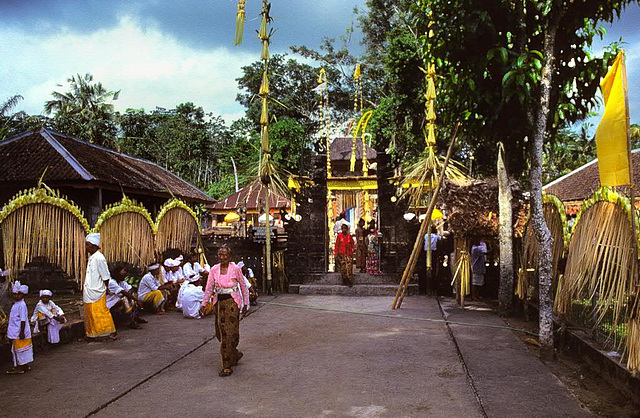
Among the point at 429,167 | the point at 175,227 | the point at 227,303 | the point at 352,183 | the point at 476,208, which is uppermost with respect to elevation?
the point at 352,183

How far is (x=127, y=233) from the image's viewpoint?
31.1ft

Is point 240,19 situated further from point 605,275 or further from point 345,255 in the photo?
point 605,275

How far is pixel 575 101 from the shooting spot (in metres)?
7.65

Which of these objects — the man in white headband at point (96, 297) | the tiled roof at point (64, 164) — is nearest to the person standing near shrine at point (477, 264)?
the tiled roof at point (64, 164)

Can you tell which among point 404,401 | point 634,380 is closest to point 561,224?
point 634,380

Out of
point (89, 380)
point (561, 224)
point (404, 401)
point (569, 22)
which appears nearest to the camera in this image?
point (404, 401)

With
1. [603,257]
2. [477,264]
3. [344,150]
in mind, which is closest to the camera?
[603,257]

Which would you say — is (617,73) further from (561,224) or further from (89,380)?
(89,380)

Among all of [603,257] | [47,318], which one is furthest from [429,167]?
[47,318]

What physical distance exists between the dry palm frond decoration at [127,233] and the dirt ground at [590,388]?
7069mm

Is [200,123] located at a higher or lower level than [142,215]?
higher

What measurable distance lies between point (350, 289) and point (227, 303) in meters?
7.00

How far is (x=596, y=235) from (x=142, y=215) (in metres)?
7.89

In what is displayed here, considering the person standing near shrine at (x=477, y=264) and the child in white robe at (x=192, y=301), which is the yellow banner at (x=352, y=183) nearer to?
the person standing near shrine at (x=477, y=264)
